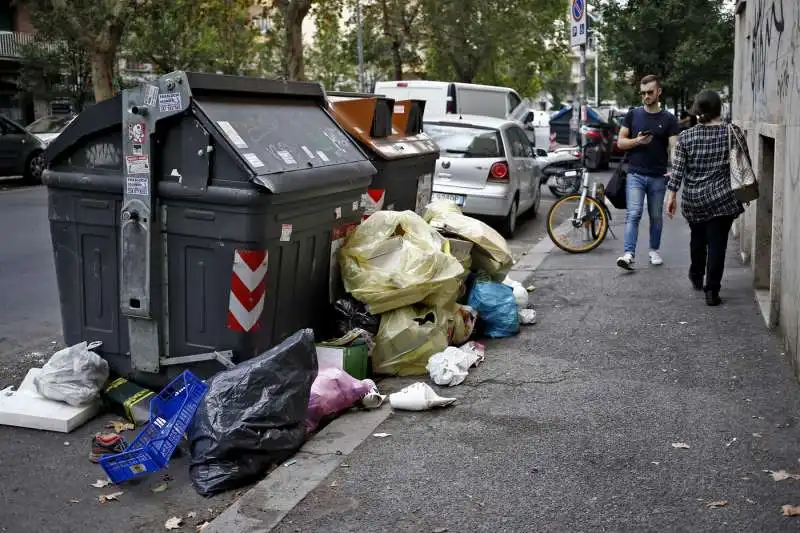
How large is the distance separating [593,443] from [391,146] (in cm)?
426

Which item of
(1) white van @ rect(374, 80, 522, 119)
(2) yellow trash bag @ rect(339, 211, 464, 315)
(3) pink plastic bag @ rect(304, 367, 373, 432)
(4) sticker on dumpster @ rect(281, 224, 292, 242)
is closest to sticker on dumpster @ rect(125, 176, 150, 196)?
(4) sticker on dumpster @ rect(281, 224, 292, 242)

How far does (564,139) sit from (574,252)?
22.5m

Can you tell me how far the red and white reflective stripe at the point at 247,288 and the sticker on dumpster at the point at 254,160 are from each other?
0.46 m

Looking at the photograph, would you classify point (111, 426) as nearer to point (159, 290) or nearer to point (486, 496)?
point (159, 290)

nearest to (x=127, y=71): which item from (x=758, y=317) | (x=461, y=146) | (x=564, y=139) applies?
(x=564, y=139)

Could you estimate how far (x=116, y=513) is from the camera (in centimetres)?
409

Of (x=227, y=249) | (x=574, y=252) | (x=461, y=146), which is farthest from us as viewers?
(x=461, y=146)

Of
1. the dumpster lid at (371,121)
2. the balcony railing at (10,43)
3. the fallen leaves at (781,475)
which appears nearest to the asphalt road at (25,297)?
the dumpster lid at (371,121)

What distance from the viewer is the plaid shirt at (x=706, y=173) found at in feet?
24.8

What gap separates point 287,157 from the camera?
214 inches

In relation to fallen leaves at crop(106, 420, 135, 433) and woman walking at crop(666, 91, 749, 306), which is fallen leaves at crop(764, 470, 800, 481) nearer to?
fallen leaves at crop(106, 420, 135, 433)

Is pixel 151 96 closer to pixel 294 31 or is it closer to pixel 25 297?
pixel 25 297

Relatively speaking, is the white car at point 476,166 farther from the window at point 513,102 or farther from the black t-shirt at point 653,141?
the window at point 513,102

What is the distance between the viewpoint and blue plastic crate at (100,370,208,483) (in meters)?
4.23
